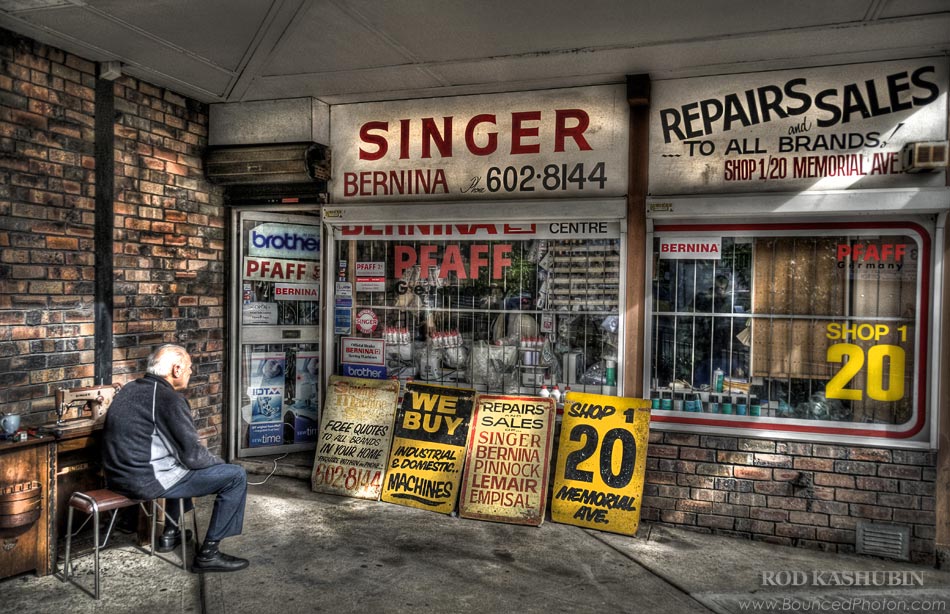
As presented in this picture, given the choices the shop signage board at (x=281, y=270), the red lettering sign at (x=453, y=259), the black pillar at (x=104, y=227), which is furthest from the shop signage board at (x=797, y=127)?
the black pillar at (x=104, y=227)

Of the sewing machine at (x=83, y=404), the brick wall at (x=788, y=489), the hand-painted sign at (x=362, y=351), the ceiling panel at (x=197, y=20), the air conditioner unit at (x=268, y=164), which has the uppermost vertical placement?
the ceiling panel at (x=197, y=20)

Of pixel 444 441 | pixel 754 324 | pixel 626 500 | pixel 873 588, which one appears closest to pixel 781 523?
pixel 873 588

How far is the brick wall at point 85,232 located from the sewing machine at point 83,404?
1.62 feet

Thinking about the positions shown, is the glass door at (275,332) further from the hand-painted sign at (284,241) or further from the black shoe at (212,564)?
the black shoe at (212,564)

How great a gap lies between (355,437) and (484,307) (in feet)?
5.32

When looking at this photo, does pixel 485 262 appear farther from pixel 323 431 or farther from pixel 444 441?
pixel 323 431

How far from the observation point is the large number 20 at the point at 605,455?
5.16m

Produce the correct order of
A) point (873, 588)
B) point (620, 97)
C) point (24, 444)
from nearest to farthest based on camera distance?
1. point (24, 444)
2. point (873, 588)
3. point (620, 97)

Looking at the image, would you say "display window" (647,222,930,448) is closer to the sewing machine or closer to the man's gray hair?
the man's gray hair

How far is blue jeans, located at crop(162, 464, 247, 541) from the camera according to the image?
420 centimetres

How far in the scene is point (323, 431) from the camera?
19.8 feet

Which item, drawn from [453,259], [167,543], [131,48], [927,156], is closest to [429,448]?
[453,259]

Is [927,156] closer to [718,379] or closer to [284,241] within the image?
[718,379]

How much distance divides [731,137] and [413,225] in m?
2.73
